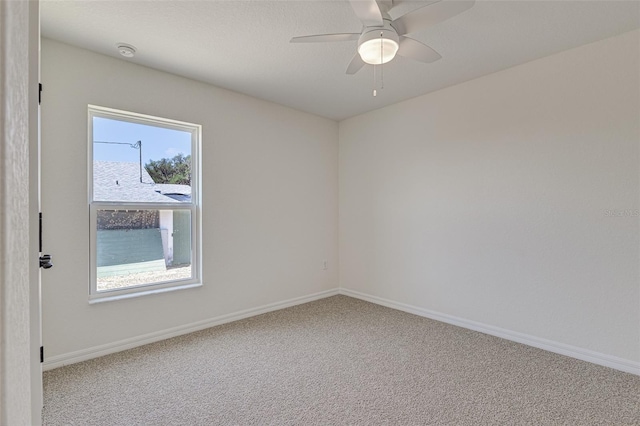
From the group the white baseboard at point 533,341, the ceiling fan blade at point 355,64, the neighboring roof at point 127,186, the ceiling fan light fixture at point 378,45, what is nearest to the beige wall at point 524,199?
the white baseboard at point 533,341

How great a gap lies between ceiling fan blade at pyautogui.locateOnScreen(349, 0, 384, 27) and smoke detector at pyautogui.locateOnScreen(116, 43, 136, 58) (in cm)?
189

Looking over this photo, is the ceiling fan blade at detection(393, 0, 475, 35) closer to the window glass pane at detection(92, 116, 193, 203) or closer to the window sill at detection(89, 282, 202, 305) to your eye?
the window glass pane at detection(92, 116, 193, 203)

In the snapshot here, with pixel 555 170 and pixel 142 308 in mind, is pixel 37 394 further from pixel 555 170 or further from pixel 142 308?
pixel 555 170

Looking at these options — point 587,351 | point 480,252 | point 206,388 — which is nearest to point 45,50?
point 206,388

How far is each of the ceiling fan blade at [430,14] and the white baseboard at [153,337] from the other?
305cm

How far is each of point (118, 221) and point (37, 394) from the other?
1.74m

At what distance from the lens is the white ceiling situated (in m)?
2.08

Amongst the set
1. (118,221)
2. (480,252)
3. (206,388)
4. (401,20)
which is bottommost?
(206,388)

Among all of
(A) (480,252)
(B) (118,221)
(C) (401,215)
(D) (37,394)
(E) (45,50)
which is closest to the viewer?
(D) (37,394)

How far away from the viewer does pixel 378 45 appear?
1.84 m

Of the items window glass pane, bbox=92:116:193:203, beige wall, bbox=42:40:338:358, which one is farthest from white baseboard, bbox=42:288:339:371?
window glass pane, bbox=92:116:193:203

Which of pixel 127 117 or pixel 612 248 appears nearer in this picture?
pixel 612 248

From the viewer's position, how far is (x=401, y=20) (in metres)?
1.79

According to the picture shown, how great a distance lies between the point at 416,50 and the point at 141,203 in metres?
2.61
